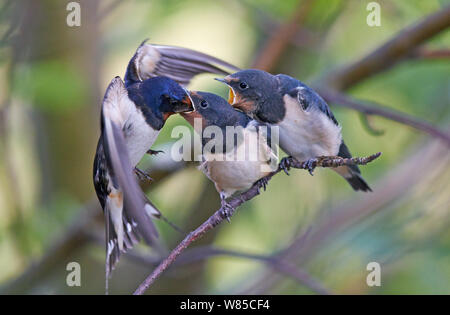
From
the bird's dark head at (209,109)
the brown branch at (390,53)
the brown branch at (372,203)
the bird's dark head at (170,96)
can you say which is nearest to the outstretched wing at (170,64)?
the bird's dark head at (209,109)

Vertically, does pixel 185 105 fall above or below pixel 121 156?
above

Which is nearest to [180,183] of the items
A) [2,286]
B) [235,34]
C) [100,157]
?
[235,34]

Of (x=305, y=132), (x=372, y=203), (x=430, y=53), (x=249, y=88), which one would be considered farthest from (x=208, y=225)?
(x=430, y=53)

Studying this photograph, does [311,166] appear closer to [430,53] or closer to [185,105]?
[185,105]

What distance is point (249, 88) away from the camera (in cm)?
171

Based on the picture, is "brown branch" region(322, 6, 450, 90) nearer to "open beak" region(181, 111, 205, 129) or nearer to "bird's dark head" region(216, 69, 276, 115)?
"bird's dark head" region(216, 69, 276, 115)

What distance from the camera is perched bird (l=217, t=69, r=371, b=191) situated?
1.74 metres

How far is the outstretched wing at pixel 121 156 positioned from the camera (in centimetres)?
110

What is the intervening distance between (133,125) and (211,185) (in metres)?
1.82

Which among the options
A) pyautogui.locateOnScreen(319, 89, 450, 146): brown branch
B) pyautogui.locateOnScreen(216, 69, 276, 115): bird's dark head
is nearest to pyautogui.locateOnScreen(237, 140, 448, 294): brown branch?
pyautogui.locateOnScreen(319, 89, 450, 146): brown branch

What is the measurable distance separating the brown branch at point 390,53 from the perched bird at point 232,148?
44.8 inches

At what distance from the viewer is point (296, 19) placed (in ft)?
9.61

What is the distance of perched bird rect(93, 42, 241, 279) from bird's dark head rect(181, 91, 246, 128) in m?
0.12
